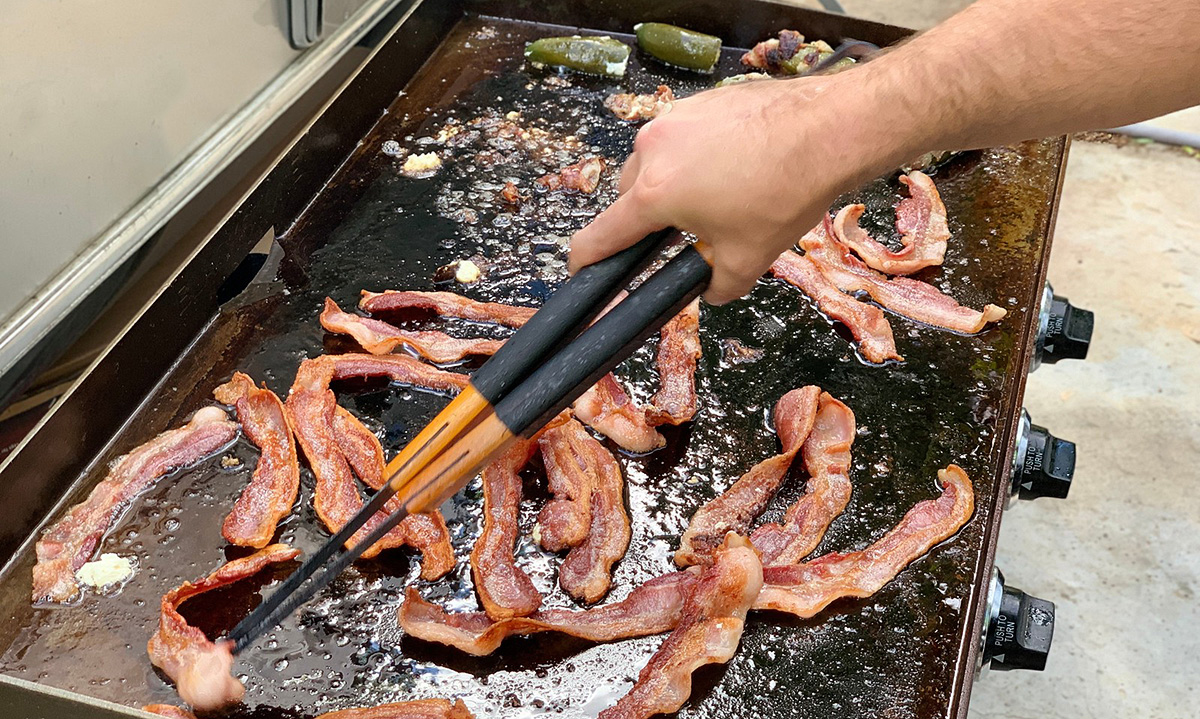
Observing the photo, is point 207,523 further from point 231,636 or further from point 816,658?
point 816,658

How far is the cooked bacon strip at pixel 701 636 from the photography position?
6.46 ft

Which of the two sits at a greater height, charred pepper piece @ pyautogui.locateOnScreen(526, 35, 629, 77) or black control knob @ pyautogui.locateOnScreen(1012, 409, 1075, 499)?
charred pepper piece @ pyautogui.locateOnScreen(526, 35, 629, 77)

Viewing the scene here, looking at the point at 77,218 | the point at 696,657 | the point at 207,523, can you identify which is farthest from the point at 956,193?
the point at 77,218

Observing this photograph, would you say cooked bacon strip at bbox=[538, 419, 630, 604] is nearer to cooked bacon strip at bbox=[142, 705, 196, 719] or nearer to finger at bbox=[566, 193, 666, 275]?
finger at bbox=[566, 193, 666, 275]

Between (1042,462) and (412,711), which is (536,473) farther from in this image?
(1042,462)

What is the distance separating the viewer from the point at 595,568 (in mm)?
2242

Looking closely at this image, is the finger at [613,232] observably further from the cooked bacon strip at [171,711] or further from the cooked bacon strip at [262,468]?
the cooked bacon strip at [171,711]

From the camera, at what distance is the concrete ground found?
11.6ft

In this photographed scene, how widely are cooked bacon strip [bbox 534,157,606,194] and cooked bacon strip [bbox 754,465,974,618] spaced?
164 centimetres

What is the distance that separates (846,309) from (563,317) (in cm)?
147

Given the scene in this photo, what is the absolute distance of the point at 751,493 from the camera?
95.2 inches

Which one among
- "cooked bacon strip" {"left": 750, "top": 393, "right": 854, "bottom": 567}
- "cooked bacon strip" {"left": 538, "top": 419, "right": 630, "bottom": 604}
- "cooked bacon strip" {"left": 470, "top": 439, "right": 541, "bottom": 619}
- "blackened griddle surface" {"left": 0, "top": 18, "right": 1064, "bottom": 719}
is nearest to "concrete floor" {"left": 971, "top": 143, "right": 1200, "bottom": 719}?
"blackened griddle surface" {"left": 0, "top": 18, "right": 1064, "bottom": 719}

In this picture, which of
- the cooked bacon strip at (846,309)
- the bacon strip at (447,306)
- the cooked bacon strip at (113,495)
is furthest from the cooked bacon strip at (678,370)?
the cooked bacon strip at (113,495)

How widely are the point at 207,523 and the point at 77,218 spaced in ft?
3.99
